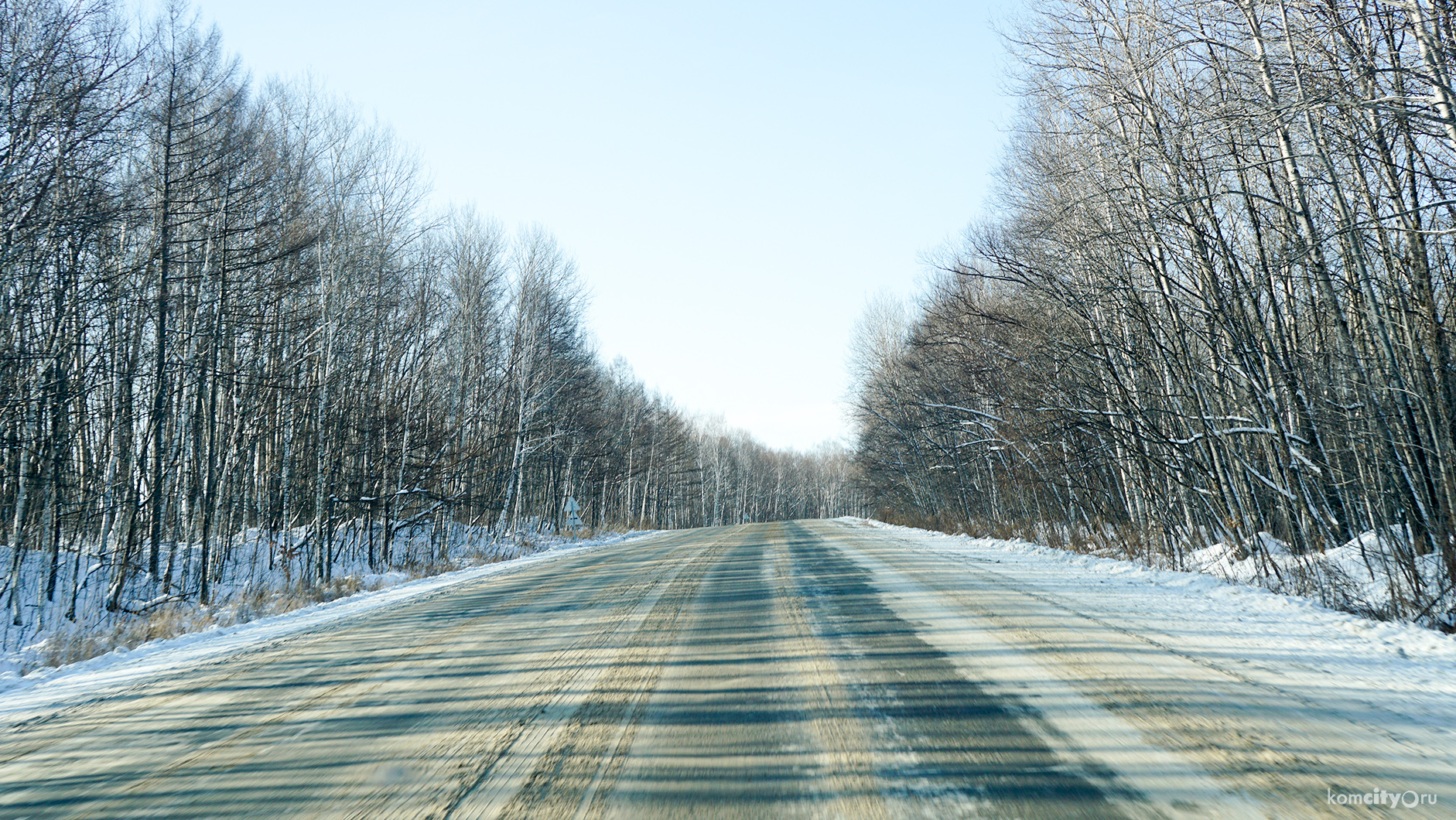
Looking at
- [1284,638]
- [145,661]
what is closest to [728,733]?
[1284,638]

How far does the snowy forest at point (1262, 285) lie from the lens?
6.01m

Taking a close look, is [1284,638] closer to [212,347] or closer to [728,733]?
[728,733]

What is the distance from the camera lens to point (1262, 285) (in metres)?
8.73

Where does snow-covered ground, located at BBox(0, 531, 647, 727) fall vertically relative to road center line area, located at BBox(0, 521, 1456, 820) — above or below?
below

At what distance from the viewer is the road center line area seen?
2746 mm

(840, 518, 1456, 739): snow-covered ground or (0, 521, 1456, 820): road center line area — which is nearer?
(0, 521, 1456, 820): road center line area

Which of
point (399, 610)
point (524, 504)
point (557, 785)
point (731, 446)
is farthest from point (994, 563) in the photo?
point (731, 446)

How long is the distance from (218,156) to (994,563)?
14.5 metres

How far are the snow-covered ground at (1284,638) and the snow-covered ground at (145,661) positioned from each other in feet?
24.9

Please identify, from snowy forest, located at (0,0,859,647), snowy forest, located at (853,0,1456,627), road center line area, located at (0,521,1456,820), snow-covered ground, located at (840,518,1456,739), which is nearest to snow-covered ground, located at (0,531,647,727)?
road center line area, located at (0,521,1456,820)

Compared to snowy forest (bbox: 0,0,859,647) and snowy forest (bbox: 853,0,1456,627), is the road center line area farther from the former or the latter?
snowy forest (bbox: 0,0,859,647)

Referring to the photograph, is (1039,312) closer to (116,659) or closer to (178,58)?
(116,659)

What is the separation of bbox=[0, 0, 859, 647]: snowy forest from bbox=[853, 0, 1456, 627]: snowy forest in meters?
12.2

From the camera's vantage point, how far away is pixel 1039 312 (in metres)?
13.9
